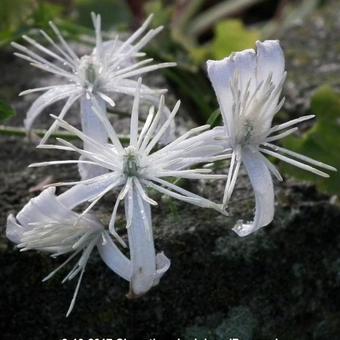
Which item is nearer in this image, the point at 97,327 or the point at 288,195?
the point at 97,327

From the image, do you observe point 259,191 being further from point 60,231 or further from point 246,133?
point 60,231

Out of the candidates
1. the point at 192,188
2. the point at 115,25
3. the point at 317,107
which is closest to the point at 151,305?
the point at 192,188

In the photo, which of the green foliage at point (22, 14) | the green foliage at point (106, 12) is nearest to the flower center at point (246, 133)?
the green foliage at point (22, 14)

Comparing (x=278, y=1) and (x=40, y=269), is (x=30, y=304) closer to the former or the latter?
(x=40, y=269)

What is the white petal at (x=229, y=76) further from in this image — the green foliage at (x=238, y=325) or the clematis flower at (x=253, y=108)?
the green foliage at (x=238, y=325)

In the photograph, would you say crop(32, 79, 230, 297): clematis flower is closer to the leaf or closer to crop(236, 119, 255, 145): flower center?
crop(236, 119, 255, 145): flower center

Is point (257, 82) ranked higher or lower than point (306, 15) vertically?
lower

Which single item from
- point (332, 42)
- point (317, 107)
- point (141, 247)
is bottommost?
point (141, 247)

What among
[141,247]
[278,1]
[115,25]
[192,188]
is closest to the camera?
[141,247]
